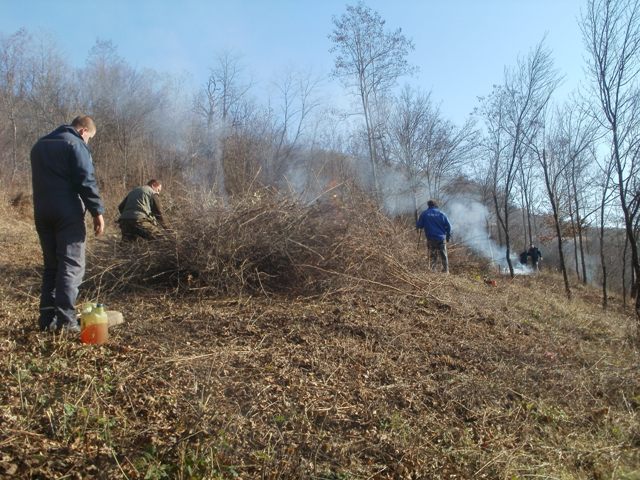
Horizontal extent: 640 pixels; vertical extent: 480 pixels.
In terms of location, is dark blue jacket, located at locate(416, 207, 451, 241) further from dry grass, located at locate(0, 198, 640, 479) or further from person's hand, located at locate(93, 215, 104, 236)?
person's hand, located at locate(93, 215, 104, 236)

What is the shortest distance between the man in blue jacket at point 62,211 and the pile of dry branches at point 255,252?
1.71 m

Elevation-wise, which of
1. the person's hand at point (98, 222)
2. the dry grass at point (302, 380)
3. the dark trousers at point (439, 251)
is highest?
the person's hand at point (98, 222)

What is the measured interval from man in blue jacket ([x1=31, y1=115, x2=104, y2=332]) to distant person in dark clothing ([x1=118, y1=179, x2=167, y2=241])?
2.29 meters

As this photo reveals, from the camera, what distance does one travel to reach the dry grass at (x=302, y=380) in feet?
7.30

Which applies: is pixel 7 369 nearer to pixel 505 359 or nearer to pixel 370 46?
pixel 505 359

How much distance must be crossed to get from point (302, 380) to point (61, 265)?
184cm

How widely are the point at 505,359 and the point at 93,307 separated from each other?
3428 mm

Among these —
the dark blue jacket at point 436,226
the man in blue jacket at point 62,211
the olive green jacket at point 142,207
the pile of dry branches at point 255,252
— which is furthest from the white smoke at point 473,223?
the man in blue jacket at point 62,211

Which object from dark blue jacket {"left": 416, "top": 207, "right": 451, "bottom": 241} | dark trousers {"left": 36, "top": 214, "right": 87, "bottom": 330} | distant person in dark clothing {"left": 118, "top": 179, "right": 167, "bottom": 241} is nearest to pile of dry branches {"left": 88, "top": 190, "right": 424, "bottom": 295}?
→ distant person in dark clothing {"left": 118, "top": 179, "right": 167, "bottom": 241}

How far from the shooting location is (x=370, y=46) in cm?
1736

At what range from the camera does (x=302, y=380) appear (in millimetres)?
3152

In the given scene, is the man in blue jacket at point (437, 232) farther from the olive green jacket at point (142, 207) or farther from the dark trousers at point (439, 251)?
the olive green jacket at point (142, 207)

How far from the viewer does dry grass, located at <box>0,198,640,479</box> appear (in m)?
2.22

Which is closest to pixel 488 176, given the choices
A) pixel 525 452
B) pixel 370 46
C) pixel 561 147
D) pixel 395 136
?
pixel 561 147
